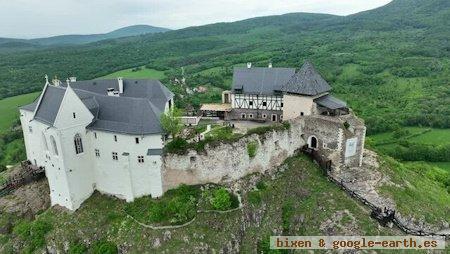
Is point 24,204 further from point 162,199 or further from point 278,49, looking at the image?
point 278,49

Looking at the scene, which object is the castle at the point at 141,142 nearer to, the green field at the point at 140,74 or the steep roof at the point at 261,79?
the steep roof at the point at 261,79

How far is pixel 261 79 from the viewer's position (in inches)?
2173

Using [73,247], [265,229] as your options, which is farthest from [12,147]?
[265,229]

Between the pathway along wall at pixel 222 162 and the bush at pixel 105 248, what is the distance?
7.84m

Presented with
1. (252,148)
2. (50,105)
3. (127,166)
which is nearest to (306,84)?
(252,148)

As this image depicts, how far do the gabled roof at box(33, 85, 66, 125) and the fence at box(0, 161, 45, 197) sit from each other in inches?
349

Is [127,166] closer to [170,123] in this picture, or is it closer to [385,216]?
[170,123]

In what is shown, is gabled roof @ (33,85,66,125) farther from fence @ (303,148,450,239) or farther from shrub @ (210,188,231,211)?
fence @ (303,148,450,239)

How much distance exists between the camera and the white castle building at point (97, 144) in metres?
40.8

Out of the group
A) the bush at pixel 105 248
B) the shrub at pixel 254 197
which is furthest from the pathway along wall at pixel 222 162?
the bush at pixel 105 248

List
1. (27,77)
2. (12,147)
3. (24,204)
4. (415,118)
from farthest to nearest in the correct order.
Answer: (27,77) → (415,118) → (12,147) → (24,204)

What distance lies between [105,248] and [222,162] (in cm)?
1457

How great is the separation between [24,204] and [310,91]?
1449 inches

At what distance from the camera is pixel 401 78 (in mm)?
122875
